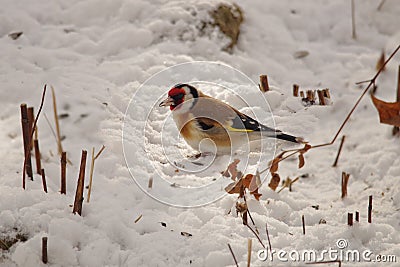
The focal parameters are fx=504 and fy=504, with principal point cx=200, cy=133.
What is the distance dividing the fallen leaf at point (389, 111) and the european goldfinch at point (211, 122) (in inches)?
15.9

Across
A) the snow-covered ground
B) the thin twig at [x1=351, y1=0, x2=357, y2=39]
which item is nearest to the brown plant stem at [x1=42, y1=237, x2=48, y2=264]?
the snow-covered ground

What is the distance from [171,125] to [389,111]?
85 centimetres

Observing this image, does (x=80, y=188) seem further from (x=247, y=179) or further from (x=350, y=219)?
(x=350, y=219)

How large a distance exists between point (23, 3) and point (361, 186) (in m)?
2.23

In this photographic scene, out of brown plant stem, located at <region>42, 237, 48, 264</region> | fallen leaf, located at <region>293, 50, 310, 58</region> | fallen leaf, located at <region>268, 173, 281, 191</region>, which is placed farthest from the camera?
fallen leaf, located at <region>293, 50, 310, 58</region>

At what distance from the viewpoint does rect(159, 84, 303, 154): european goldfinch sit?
179 centimetres

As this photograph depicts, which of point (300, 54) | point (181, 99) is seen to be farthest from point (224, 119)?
point (300, 54)

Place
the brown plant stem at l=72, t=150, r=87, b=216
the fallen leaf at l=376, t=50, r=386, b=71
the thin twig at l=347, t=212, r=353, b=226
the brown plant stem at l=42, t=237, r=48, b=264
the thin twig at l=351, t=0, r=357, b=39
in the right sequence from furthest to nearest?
the thin twig at l=351, t=0, r=357, b=39
the fallen leaf at l=376, t=50, r=386, b=71
the thin twig at l=347, t=212, r=353, b=226
the brown plant stem at l=72, t=150, r=87, b=216
the brown plant stem at l=42, t=237, r=48, b=264

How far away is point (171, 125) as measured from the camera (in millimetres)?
1984

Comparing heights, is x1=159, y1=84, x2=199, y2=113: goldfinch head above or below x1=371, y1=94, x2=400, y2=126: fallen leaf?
above

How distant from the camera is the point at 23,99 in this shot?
2.51m

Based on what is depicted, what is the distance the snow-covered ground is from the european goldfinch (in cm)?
10

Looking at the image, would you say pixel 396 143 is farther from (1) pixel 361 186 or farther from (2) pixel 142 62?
(2) pixel 142 62

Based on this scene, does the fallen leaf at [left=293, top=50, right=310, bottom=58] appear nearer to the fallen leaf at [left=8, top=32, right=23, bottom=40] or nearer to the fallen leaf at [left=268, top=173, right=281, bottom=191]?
the fallen leaf at [left=268, top=173, right=281, bottom=191]
